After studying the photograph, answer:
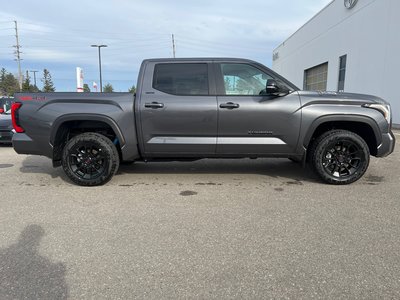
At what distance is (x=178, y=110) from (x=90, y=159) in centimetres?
162

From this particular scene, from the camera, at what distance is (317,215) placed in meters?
3.94

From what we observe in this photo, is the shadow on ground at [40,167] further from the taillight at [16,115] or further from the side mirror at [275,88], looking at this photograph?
the side mirror at [275,88]

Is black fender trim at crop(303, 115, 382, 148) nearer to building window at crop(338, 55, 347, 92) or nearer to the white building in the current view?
the white building

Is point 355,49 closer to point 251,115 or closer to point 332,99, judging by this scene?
point 332,99

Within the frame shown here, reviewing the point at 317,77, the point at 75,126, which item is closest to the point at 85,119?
the point at 75,126

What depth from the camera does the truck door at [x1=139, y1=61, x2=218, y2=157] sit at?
502 cm

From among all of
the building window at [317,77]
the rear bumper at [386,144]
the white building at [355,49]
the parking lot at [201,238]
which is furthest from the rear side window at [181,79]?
the building window at [317,77]

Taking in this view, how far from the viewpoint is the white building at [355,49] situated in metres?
16.4

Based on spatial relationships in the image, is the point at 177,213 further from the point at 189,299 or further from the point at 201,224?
the point at 189,299

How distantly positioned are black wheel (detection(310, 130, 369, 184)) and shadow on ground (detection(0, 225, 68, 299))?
12.9 feet

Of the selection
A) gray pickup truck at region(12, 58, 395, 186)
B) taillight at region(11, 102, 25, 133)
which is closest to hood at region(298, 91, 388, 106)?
gray pickup truck at region(12, 58, 395, 186)

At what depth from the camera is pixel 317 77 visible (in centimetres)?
2875

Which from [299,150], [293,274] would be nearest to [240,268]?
[293,274]

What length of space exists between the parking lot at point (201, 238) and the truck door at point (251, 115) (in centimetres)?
66
